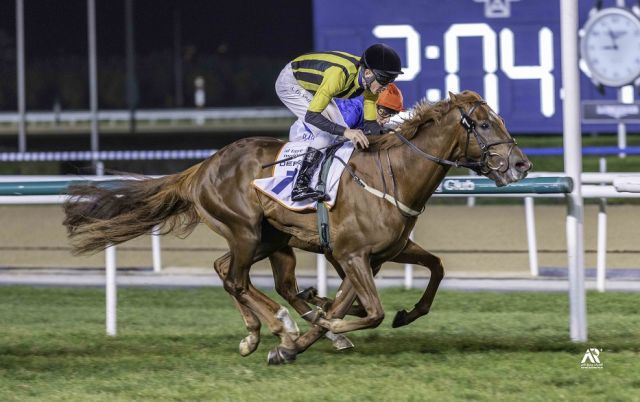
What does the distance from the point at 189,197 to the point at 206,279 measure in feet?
9.13

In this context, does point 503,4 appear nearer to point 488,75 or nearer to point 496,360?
point 488,75

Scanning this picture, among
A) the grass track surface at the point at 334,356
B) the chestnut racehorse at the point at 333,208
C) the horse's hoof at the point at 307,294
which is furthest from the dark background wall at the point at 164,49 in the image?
the horse's hoof at the point at 307,294

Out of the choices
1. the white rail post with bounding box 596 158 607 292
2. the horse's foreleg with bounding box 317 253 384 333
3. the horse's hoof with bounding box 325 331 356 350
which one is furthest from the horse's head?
the white rail post with bounding box 596 158 607 292

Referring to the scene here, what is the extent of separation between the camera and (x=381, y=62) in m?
5.48

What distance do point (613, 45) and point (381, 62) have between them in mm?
7033

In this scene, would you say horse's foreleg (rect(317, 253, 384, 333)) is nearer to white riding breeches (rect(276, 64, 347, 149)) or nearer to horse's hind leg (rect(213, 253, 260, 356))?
horse's hind leg (rect(213, 253, 260, 356))

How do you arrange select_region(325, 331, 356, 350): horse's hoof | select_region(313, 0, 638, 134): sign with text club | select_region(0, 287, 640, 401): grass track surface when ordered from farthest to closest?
select_region(313, 0, 638, 134): sign with text club, select_region(325, 331, 356, 350): horse's hoof, select_region(0, 287, 640, 401): grass track surface

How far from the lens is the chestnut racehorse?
523 centimetres

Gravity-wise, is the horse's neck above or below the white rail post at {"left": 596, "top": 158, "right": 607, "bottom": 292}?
above

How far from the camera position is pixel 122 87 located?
27625mm

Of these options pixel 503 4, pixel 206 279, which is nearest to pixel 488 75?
pixel 503 4

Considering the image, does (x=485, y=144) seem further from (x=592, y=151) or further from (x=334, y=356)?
(x=592, y=151)

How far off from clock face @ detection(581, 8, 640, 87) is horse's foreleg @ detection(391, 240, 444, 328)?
6473mm

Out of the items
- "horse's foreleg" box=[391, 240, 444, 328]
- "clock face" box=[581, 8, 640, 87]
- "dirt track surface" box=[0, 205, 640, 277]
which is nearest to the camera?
"horse's foreleg" box=[391, 240, 444, 328]
